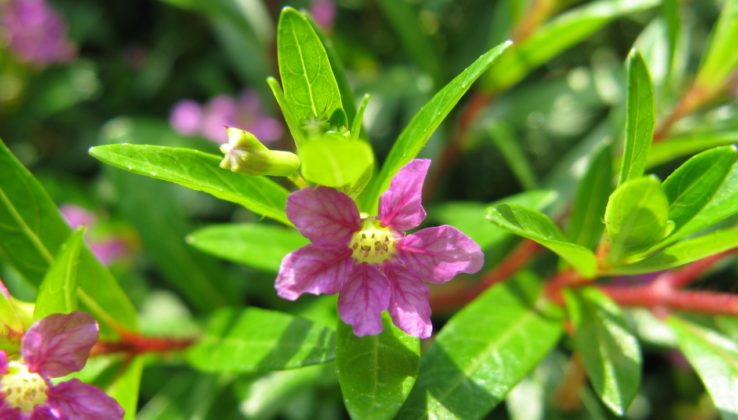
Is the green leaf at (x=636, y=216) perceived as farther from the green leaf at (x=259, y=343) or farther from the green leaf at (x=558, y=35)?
the green leaf at (x=558, y=35)

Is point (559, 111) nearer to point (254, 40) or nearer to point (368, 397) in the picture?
point (254, 40)

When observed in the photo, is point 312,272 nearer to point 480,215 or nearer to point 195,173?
point 195,173

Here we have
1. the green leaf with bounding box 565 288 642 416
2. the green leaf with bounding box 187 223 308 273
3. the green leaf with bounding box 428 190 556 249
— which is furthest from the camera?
the green leaf with bounding box 187 223 308 273

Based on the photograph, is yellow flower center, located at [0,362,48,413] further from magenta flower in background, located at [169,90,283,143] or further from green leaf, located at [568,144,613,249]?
magenta flower in background, located at [169,90,283,143]

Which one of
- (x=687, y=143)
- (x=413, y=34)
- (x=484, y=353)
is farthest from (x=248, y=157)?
(x=413, y=34)

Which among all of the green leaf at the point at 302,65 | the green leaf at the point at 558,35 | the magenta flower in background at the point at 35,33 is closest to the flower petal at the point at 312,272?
the green leaf at the point at 302,65

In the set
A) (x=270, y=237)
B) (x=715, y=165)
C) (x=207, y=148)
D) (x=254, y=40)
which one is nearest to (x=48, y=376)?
(x=270, y=237)

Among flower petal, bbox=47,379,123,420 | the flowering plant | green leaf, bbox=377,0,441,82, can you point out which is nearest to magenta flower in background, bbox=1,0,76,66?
the flowering plant
